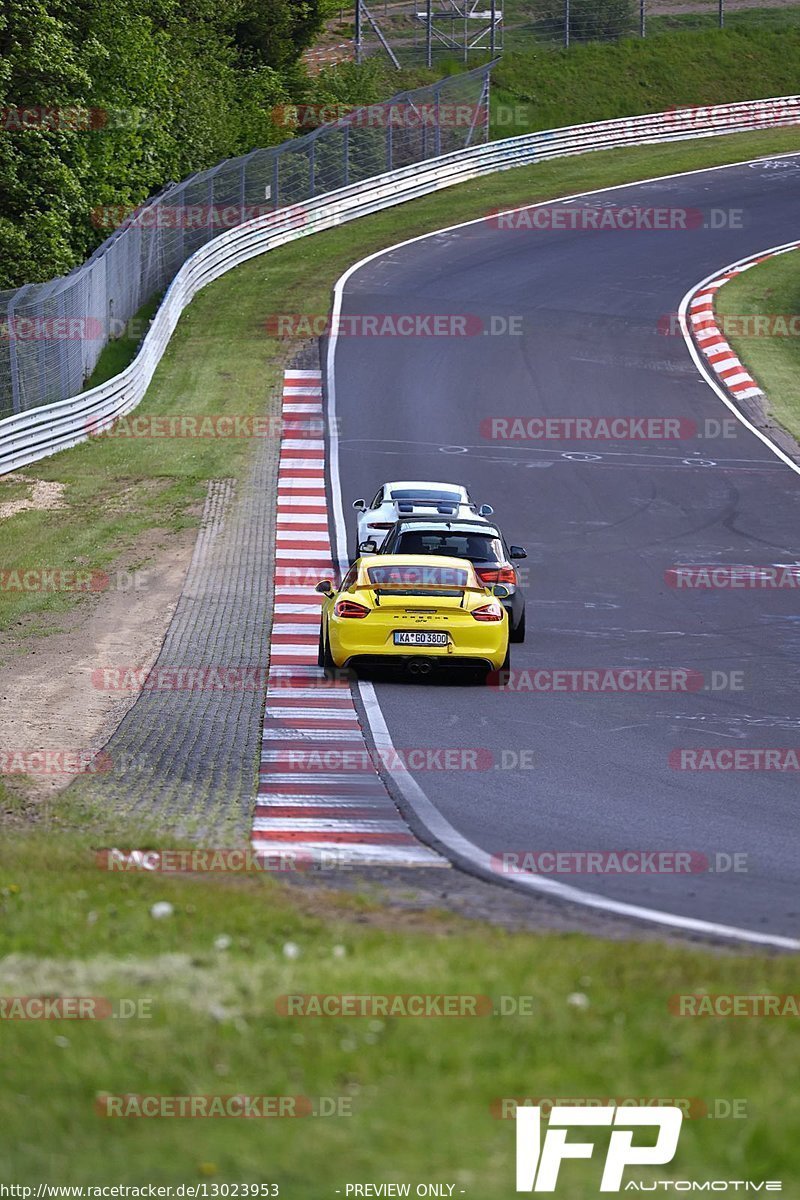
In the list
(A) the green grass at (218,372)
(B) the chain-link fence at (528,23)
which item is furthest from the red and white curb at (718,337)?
(B) the chain-link fence at (528,23)

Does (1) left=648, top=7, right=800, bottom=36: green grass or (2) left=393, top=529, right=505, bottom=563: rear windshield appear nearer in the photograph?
(2) left=393, top=529, right=505, bottom=563: rear windshield

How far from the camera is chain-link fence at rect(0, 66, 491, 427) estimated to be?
2791cm

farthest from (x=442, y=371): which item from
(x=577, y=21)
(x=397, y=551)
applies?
(x=577, y=21)

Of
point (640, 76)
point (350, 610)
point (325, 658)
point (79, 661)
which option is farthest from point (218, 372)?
point (640, 76)

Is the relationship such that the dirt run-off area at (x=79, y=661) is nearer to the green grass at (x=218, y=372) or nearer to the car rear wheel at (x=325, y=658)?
the green grass at (x=218, y=372)

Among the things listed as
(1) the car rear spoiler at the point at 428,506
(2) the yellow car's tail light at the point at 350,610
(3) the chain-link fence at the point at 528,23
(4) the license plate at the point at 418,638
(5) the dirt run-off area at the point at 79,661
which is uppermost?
(3) the chain-link fence at the point at 528,23

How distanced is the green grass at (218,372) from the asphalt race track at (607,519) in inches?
67.6

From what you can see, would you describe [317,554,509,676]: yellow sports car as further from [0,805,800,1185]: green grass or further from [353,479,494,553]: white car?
[0,805,800,1185]: green grass

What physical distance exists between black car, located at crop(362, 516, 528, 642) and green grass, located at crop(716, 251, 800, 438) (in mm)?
13705

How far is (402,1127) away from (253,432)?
1034 inches

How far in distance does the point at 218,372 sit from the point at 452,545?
18.0 metres

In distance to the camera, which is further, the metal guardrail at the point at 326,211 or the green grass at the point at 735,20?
the green grass at the point at 735,20

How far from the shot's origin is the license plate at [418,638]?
1586 cm

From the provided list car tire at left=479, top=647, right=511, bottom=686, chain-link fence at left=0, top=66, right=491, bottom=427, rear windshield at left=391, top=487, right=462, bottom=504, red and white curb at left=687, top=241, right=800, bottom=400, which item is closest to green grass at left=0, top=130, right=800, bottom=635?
chain-link fence at left=0, top=66, right=491, bottom=427
